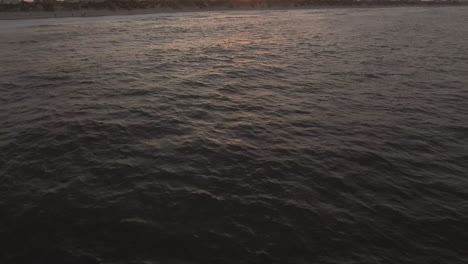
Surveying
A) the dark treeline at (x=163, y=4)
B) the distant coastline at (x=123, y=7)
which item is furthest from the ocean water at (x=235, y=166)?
the dark treeline at (x=163, y=4)

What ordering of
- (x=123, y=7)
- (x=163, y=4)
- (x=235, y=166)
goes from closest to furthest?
(x=235, y=166) → (x=123, y=7) → (x=163, y=4)

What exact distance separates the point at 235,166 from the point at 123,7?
10227 centimetres

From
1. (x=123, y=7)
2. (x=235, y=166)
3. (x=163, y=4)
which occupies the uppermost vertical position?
(x=163, y=4)

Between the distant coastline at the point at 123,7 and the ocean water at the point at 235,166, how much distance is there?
70.1 metres

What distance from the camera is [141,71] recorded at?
85.3 ft

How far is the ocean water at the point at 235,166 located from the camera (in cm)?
793

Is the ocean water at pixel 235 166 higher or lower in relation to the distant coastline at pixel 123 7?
lower

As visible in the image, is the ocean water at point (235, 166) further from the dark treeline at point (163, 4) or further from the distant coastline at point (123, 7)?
the dark treeline at point (163, 4)

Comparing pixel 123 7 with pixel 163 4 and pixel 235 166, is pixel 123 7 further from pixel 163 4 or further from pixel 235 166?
pixel 235 166

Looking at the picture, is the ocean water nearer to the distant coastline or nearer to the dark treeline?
the distant coastline

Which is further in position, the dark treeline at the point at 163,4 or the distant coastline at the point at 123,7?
the dark treeline at the point at 163,4

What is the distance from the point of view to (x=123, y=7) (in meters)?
95.4

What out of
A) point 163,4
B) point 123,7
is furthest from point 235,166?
point 163,4

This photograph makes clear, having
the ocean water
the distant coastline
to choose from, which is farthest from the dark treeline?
the ocean water
